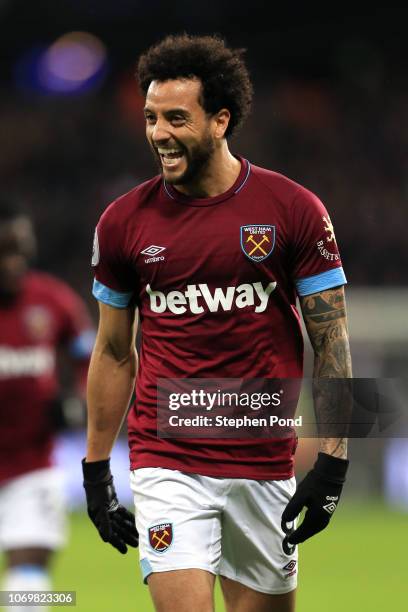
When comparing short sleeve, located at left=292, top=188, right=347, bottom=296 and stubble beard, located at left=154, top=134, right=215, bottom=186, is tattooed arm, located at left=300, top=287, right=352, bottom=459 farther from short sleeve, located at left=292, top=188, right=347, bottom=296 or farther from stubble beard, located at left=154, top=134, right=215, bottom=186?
stubble beard, located at left=154, top=134, right=215, bottom=186

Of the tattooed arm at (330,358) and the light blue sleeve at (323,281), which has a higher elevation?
the light blue sleeve at (323,281)

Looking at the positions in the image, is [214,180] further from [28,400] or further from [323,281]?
[28,400]

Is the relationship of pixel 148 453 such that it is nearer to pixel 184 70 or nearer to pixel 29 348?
pixel 184 70

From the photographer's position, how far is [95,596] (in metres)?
9.52

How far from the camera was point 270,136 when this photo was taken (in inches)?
824

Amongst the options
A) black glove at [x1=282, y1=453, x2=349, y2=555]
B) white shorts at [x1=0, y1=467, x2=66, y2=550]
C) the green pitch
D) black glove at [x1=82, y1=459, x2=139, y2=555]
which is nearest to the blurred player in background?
white shorts at [x1=0, y1=467, x2=66, y2=550]

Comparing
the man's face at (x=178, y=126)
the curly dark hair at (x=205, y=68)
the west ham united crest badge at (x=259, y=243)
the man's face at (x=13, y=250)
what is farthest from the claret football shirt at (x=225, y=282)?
the man's face at (x=13, y=250)

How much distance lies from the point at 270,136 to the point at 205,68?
54.6 ft

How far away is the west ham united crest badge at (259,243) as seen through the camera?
4.39 metres

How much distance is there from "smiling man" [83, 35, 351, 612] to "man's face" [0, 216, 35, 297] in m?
2.53

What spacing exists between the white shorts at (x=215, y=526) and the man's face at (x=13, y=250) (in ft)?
9.05

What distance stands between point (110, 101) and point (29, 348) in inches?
620

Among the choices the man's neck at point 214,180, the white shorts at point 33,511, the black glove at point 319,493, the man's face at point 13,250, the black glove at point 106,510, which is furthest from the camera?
the man's face at point 13,250

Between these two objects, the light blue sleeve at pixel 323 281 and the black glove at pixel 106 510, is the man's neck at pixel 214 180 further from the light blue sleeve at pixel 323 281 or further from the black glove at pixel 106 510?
the black glove at pixel 106 510
